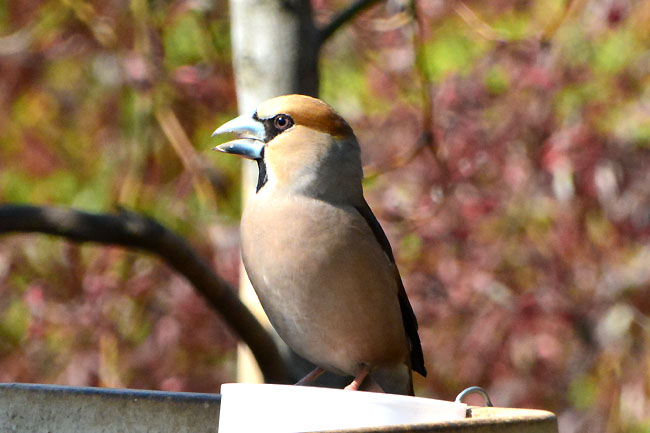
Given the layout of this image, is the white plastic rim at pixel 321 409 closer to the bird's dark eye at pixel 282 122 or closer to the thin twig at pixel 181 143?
the bird's dark eye at pixel 282 122

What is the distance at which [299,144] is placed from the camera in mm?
3504

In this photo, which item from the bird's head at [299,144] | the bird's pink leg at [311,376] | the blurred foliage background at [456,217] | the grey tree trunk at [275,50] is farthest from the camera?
the blurred foliage background at [456,217]

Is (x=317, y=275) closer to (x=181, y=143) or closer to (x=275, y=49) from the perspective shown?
(x=275, y=49)

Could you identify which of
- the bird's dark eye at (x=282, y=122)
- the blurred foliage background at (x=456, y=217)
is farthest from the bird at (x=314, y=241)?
the blurred foliage background at (x=456, y=217)

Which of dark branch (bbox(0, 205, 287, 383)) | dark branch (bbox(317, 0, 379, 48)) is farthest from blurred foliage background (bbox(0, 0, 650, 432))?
dark branch (bbox(0, 205, 287, 383))

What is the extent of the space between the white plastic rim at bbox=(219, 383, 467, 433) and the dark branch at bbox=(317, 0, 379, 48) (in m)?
1.85

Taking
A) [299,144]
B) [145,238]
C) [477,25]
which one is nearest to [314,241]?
[299,144]

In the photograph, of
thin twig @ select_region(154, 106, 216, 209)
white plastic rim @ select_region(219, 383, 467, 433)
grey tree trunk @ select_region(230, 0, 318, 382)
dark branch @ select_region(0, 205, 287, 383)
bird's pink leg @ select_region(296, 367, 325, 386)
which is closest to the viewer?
white plastic rim @ select_region(219, 383, 467, 433)

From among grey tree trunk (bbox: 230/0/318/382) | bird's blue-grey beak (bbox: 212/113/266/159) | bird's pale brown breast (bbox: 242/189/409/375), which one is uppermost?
grey tree trunk (bbox: 230/0/318/382)

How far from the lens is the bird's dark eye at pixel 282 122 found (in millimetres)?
3514

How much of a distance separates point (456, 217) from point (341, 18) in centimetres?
191

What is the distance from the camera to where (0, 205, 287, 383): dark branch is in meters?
3.35

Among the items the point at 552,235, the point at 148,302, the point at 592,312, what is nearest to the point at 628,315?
the point at 592,312

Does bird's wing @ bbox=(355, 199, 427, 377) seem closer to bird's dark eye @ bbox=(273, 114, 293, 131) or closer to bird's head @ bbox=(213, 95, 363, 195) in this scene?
bird's head @ bbox=(213, 95, 363, 195)
